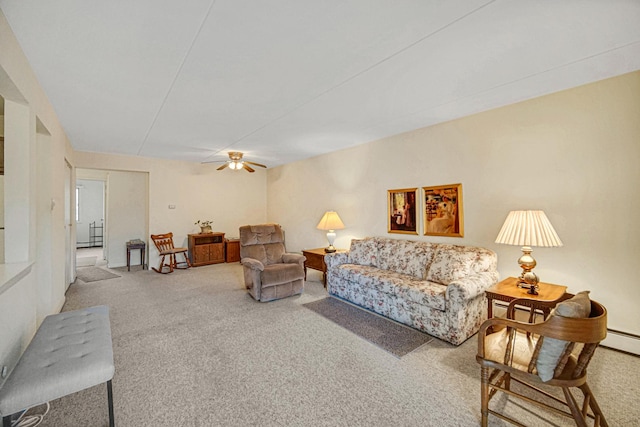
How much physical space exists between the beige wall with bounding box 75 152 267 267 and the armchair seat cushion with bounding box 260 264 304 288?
3.52 metres

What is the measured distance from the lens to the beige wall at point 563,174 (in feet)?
7.82

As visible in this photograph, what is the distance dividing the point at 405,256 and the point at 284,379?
221 centimetres

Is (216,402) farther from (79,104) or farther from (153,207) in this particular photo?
(153,207)

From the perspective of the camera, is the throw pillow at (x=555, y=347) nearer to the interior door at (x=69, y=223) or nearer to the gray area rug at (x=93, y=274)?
the interior door at (x=69, y=223)

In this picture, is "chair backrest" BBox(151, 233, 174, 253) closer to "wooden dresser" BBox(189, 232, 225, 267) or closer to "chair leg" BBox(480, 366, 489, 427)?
"wooden dresser" BBox(189, 232, 225, 267)

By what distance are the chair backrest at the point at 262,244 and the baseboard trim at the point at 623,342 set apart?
391 cm

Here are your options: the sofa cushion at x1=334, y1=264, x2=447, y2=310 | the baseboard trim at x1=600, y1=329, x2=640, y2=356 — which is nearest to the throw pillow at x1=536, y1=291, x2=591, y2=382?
the sofa cushion at x1=334, y1=264, x2=447, y2=310

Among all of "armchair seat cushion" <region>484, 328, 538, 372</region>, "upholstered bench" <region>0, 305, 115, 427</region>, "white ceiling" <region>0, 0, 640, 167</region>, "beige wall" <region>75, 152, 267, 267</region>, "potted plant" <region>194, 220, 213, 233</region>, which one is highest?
"white ceiling" <region>0, 0, 640, 167</region>

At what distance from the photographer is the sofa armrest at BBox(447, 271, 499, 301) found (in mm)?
2527

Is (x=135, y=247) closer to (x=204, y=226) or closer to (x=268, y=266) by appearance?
(x=204, y=226)

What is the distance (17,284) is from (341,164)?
4.35m

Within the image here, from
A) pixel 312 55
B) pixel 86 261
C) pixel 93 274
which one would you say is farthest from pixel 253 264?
pixel 86 261

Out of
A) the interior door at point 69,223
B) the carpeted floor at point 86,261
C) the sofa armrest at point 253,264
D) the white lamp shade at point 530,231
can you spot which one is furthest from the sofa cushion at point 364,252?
the carpeted floor at point 86,261

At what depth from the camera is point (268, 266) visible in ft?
13.6
